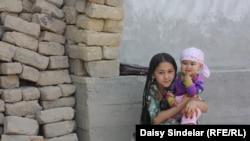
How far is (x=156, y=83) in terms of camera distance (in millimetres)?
4195

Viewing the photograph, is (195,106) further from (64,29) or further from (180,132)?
(64,29)

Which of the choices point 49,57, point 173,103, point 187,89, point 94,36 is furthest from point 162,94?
point 49,57

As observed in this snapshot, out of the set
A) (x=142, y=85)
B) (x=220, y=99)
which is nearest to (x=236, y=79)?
(x=220, y=99)

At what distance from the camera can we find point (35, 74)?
433cm

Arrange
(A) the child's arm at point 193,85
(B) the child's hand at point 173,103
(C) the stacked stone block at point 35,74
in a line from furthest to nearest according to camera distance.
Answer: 1. (C) the stacked stone block at point 35,74
2. (B) the child's hand at point 173,103
3. (A) the child's arm at point 193,85

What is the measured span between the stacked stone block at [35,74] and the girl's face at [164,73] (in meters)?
0.93

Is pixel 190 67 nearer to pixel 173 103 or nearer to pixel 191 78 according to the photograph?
pixel 191 78

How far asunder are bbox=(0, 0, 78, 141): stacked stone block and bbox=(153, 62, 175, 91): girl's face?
3.05 ft

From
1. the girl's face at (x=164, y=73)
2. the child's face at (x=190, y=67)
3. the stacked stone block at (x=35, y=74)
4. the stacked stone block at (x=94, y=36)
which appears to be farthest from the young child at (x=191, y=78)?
the stacked stone block at (x=35, y=74)

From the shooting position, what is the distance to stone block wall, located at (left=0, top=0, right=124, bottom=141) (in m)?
4.20

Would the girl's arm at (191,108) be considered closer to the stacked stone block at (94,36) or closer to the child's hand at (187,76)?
the child's hand at (187,76)

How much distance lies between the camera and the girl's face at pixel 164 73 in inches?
160

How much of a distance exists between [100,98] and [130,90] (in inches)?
13.0

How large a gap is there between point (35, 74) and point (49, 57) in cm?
22
